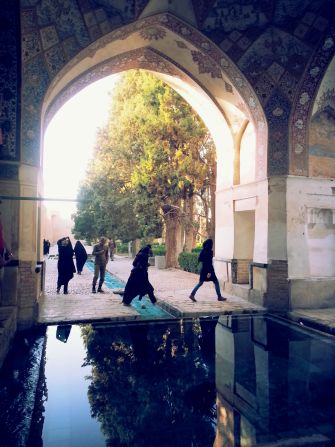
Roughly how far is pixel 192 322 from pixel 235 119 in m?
5.15

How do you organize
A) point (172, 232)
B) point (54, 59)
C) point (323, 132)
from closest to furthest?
point (54, 59)
point (323, 132)
point (172, 232)

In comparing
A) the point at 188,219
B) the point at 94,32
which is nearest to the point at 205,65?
the point at 94,32

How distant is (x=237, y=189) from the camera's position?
348 inches

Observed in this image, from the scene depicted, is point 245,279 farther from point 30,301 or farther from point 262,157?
point 30,301

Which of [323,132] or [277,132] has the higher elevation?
[323,132]

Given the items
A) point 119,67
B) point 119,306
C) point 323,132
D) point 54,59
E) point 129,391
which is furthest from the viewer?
point 119,67

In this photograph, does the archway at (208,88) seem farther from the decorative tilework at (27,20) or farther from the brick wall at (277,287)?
the decorative tilework at (27,20)

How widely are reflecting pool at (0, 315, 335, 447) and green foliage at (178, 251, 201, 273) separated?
845 centimetres

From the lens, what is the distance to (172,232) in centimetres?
1559

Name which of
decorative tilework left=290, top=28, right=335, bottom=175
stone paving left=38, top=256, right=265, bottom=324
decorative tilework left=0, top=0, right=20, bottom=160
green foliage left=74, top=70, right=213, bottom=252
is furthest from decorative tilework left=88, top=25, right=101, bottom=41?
green foliage left=74, top=70, right=213, bottom=252

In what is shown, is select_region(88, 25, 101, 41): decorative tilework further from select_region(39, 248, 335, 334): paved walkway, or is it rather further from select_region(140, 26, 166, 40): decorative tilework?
select_region(39, 248, 335, 334): paved walkway

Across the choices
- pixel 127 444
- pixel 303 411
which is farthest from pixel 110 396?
pixel 303 411

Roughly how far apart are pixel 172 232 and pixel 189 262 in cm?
160

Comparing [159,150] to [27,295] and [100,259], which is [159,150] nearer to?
[100,259]
